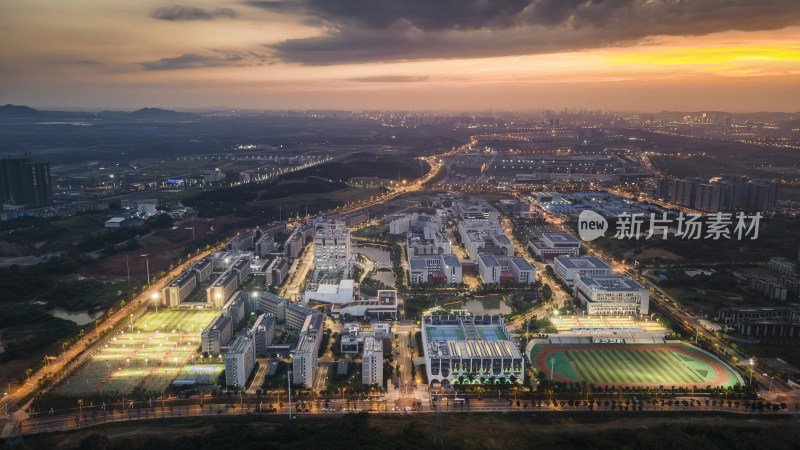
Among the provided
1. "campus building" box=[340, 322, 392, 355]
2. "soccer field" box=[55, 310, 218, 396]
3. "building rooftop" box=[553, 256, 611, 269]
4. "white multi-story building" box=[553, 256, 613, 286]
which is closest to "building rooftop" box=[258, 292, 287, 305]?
"soccer field" box=[55, 310, 218, 396]

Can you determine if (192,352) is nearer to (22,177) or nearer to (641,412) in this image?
(641,412)

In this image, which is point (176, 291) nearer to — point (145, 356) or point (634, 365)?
point (145, 356)

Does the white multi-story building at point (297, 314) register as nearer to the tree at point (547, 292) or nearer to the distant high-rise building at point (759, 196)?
the tree at point (547, 292)

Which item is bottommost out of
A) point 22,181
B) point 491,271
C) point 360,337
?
point 360,337

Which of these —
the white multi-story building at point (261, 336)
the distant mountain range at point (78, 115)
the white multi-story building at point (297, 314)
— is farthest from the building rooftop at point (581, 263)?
the distant mountain range at point (78, 115)

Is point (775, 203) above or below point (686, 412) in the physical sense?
above

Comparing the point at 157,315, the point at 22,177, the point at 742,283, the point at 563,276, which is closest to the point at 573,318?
the point at 563,276

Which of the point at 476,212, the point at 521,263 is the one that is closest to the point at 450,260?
the point at 521,263
